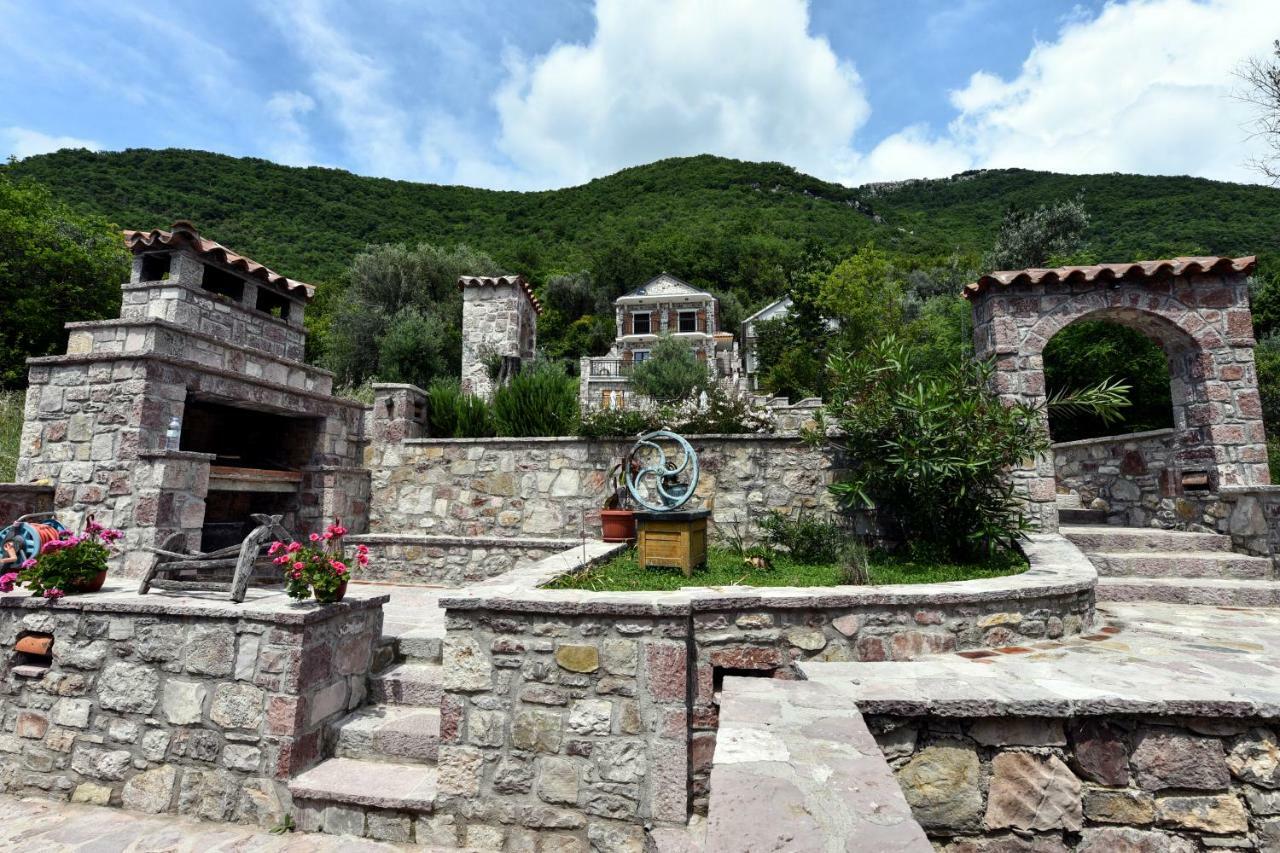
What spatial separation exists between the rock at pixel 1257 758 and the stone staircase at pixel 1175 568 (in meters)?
3.29

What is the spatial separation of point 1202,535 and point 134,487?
11.5m

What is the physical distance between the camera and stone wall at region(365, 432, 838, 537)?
24.2 ft

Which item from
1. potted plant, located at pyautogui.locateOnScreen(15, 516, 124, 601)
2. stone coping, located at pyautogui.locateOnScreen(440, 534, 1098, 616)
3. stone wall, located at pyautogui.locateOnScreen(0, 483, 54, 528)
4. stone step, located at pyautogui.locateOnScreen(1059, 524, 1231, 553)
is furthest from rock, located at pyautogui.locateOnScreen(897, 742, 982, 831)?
stone wall, located at pyautogui.locateOnScreen(0, 483, 54, 528)

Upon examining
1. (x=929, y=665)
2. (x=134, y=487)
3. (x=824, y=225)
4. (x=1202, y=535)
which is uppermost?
(x=824, y=225)

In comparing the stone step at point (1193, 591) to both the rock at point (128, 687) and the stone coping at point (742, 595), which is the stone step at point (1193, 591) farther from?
the rock at point (128, 687)

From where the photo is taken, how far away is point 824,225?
5644 cm

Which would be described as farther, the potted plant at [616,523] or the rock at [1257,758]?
the potted plant at [616,523]

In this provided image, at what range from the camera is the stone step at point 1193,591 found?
550 cm

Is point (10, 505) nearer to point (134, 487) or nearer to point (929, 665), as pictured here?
point (134, 487)

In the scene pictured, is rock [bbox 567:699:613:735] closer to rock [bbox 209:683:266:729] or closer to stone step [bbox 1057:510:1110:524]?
rock [bbox 209:683:266:729]

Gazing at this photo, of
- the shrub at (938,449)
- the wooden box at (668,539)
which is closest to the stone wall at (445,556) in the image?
the wooden box at (668,539)

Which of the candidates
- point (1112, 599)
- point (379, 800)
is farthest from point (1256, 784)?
point (379, 800)

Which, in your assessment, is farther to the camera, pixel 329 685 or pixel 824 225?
pixel 824 225

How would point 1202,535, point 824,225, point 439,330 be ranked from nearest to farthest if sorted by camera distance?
1. point 1202,535
2. point 439,330
3. point 824,225
